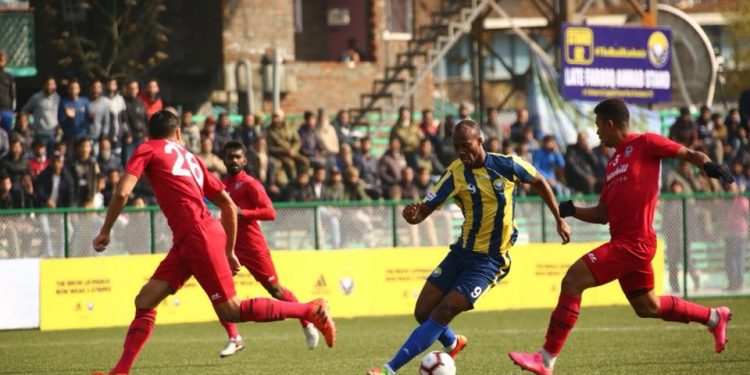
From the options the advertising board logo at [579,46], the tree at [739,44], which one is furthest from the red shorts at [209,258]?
the tree at [739,44]

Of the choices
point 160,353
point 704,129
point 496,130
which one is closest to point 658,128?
point 704,129

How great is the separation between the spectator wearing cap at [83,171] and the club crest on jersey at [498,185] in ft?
34.8

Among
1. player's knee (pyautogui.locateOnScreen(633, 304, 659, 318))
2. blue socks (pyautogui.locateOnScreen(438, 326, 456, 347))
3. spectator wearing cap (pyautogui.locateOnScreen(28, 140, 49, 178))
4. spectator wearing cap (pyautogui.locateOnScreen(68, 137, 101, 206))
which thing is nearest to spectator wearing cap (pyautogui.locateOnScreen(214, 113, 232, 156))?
spectator wearing cap (pyautogui.locateOnScreen(68, 137, 101, 206))

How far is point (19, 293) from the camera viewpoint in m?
19.0

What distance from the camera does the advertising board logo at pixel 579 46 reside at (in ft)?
87.8

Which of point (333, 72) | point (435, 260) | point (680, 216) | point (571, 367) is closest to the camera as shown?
point (571, 367)

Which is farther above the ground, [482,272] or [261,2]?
[261,2]

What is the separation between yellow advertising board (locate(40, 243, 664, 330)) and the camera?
19234 millimetres

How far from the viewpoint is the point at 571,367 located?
1241 centimetres

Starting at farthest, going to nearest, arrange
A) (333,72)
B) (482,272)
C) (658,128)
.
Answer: (333,72) → (658,128) → (482,272)

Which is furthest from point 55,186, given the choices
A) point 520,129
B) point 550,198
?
point 550,198

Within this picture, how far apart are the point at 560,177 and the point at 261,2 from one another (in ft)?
32.3

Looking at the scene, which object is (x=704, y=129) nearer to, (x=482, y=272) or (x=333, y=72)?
(x=333, y=72)

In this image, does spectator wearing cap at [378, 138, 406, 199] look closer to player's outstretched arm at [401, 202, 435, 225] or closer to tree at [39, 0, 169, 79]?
tree at [39, 0, 169, 79]
